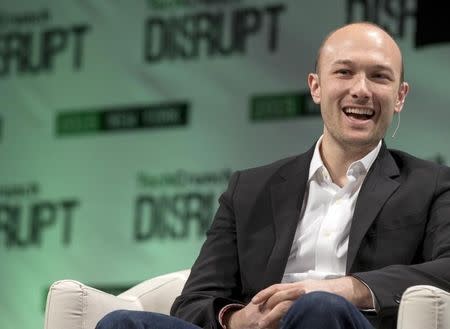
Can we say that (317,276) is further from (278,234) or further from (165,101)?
(165,101)

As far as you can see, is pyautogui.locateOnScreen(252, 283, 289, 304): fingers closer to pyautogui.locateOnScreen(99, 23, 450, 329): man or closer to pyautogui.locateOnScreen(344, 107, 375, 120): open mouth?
pyautogui.locateOnScreen(99, 23, 450, 329): man

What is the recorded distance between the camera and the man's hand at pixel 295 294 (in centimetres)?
242

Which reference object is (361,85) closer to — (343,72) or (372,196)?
(343,72)

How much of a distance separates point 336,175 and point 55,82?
2.64 metres

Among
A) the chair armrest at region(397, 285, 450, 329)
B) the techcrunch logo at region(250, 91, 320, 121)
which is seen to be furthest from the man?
the techcrunch logo at region(250, 91, 320, 121)

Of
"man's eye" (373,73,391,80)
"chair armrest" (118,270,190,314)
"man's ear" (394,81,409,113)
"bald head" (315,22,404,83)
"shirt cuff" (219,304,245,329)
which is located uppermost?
"bald head" (315,22,404,83)

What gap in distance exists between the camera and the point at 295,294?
242cm

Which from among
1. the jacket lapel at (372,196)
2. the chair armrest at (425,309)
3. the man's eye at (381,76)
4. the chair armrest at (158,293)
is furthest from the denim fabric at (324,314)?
the chair armrest at (158,293)

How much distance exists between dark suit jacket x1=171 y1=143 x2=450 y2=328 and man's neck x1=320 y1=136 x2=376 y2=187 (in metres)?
0.05

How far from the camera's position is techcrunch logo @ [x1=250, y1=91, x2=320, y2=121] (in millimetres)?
4523

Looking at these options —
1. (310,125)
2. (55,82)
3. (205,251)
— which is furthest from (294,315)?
(55,82)

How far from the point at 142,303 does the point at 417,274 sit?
0.95m

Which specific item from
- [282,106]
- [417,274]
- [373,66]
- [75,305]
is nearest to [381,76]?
[373,66]

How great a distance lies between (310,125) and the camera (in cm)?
450
